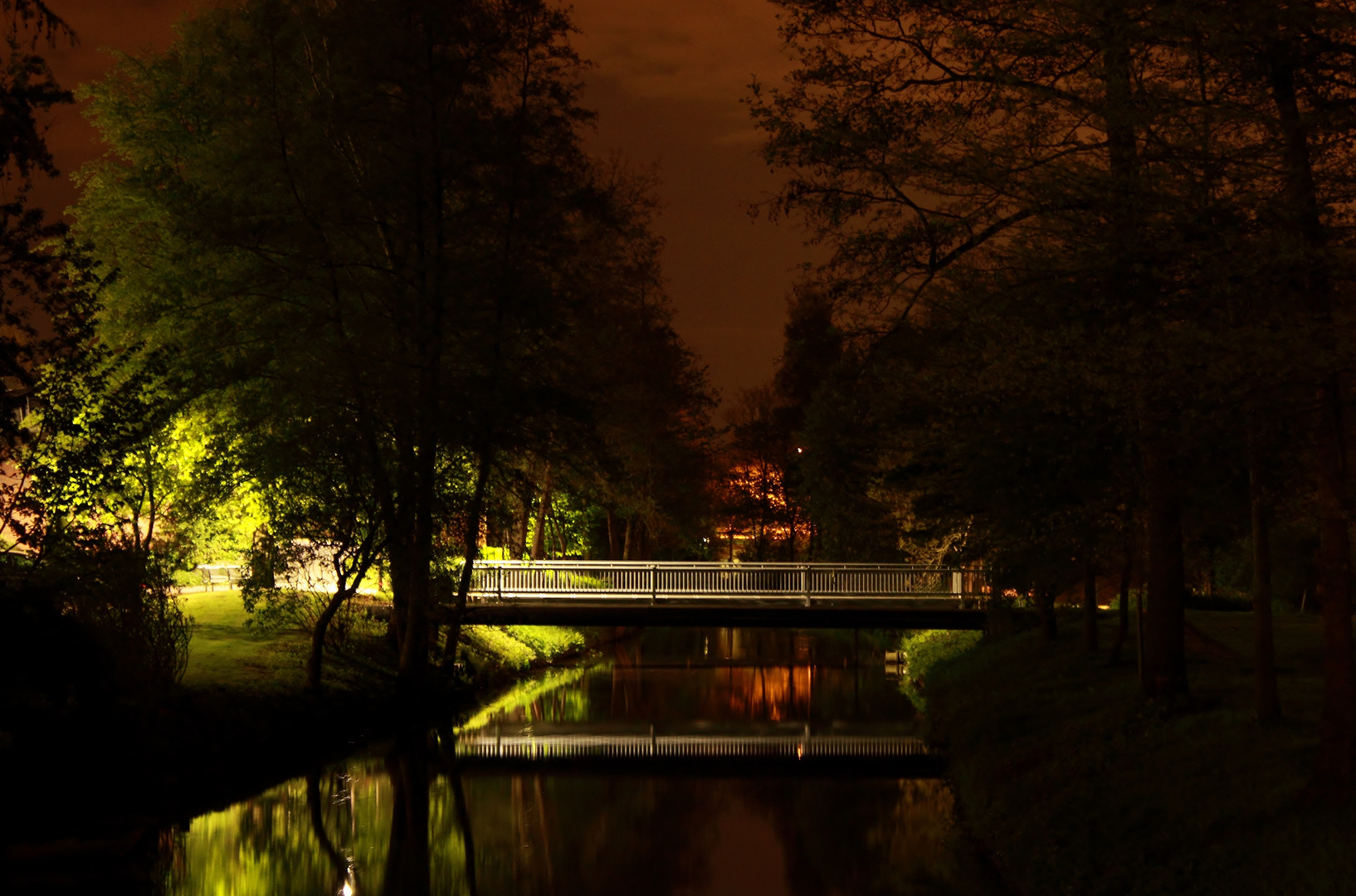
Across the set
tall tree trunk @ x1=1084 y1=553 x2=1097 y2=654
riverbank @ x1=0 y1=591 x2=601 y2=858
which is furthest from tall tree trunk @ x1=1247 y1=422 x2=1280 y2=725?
riverbank @ x1=0 y1=591 x2=601 y2=858

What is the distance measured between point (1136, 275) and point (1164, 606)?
657cm

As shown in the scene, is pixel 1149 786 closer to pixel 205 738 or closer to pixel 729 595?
pixel 205 738

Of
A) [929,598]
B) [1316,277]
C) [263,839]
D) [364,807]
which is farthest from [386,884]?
[929,598]

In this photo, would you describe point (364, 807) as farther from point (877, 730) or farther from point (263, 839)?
point (877, 730)

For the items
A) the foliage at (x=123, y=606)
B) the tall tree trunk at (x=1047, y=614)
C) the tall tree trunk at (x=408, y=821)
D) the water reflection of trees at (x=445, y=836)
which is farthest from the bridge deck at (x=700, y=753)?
the foliage at (x=123, y=606)

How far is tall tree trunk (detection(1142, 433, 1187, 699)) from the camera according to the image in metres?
14.2

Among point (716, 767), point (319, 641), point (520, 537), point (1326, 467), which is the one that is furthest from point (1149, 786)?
point (520, 537)

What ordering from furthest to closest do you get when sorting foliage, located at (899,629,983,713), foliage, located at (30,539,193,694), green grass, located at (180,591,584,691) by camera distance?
1. foliage, located at (899,629,983,713)
2. green grass, located at (180,591,584,691)
3. foliage, located at (30,539,193,694)

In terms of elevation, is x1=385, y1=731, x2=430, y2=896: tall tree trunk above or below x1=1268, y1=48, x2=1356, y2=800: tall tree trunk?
below

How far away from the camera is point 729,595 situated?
3319cm

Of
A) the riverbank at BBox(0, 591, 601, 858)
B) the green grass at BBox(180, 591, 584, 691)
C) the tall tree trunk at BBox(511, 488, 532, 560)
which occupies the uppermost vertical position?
the tall tree trunk at BBox(511, 488, 532, 560)

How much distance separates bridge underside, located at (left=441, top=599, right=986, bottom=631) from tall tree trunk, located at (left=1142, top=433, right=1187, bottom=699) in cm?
1440

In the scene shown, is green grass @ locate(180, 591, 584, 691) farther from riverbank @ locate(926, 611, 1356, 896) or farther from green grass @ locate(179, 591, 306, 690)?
riverbank @ locate(926, 611, 1356, 896)

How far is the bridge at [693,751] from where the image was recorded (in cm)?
2052
